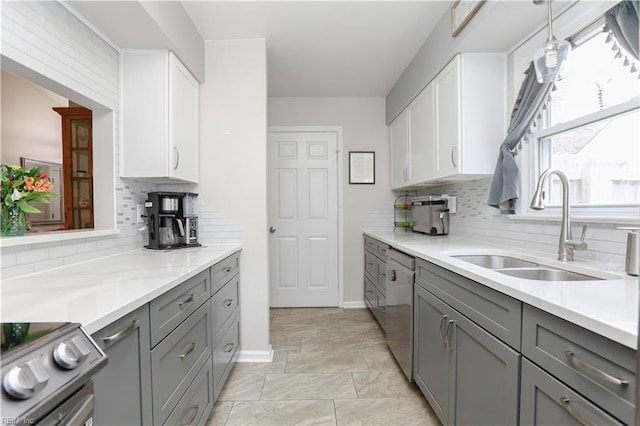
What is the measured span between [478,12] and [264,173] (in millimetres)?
1734

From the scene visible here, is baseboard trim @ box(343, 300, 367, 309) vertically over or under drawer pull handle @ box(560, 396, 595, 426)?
under

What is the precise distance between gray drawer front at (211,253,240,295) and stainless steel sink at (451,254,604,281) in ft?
4.86

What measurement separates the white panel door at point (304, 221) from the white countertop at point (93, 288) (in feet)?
6.62

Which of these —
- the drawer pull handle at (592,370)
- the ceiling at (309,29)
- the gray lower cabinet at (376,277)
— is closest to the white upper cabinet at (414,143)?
the ceiling at (309,29)

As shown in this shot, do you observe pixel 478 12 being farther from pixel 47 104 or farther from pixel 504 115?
pixel 47 104

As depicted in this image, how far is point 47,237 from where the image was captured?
1.34 m

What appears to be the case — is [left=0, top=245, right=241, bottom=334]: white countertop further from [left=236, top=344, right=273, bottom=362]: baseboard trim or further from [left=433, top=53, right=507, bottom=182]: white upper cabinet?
[left=433, top=53, right=507, bottom=182]: white upper cabinet

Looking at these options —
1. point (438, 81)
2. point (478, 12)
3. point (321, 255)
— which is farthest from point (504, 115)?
point (321, 255)

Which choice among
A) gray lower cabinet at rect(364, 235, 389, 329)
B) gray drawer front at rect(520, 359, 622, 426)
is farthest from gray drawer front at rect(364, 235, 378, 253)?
gray drawer front at rect(520, 359, 622, 426)

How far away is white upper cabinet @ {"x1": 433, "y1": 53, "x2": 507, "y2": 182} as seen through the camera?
2.03m

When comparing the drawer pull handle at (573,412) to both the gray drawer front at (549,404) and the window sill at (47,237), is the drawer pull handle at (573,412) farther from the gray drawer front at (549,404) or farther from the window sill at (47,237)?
the window sill at (47,237)

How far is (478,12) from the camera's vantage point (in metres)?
1.68

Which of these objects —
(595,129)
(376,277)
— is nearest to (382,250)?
(376,277)

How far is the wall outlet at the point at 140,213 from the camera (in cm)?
212
